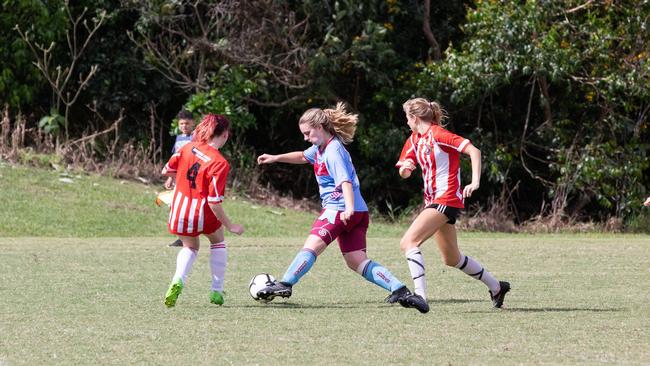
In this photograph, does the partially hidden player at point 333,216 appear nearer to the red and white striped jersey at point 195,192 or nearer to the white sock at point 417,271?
the white sock at point 417,271

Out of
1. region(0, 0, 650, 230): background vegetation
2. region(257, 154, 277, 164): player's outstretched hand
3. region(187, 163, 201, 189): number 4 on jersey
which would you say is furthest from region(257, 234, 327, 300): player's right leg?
region(0, 0, 650, 230): background vegetation

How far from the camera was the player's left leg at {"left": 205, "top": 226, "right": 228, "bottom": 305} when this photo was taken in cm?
895

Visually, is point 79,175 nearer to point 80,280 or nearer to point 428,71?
point 428,71

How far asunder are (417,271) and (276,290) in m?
1.05

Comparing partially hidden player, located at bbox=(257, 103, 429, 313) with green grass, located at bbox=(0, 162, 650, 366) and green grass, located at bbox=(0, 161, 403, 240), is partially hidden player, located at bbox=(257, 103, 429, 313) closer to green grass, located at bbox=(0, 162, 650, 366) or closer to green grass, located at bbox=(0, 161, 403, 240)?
green grass, located at bbox=(0, 162, 650, 366)

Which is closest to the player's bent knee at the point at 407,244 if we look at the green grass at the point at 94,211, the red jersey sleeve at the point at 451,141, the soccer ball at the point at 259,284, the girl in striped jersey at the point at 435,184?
the girl in striped jersey at the point at 435,184

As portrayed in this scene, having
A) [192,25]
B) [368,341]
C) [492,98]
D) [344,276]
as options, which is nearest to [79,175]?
[192,25]

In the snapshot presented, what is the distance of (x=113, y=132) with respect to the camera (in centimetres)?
2419

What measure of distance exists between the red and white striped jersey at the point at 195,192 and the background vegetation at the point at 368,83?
43.3ft

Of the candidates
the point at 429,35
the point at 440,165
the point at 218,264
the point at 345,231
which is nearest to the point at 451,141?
the point at 440,165

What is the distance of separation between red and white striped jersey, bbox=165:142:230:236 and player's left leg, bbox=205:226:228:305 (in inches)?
9.4

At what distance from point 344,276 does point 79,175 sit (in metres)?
11.0

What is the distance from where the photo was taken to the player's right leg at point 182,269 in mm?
8609

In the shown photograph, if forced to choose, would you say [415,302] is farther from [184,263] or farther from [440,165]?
[184,263]
